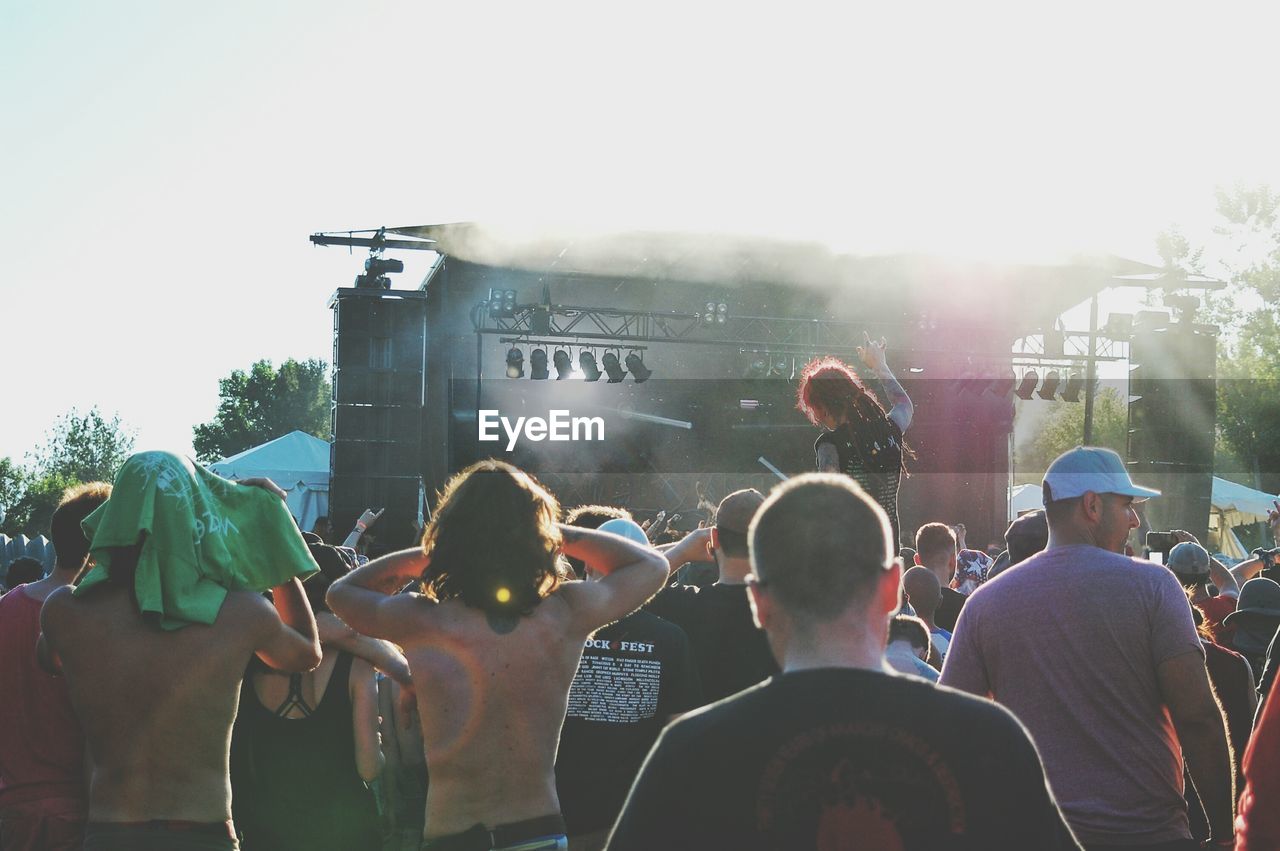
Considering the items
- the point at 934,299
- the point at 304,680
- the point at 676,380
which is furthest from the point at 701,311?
the point at 304,680

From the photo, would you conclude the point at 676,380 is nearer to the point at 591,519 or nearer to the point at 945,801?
the point at 591,519

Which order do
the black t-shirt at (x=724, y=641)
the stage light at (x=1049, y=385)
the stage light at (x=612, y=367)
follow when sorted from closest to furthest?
the black t-shirt at (x=724, y=641)
the stage light at (x=612, y=367)
the stage light at (x=1049, y=385)

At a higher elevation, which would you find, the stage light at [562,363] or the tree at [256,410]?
the stage light at [562,363]

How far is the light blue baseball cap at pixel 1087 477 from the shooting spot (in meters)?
3.20

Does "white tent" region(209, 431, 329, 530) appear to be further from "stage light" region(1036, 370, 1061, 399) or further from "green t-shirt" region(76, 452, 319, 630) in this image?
"green t-shirt" region(76, 452, 319, 630)

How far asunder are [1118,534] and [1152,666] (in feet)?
1.29

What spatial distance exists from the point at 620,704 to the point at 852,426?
4.82ft

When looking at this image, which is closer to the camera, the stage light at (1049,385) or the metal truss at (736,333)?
the metal truss at (736,333)

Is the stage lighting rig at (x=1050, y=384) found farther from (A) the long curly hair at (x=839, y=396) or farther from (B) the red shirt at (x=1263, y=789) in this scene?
(B) the red shirt at (x=1263, y=789)

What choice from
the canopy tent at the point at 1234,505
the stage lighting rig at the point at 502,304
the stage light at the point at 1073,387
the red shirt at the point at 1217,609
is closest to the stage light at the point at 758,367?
the stage lighting rig at the point at 502,304

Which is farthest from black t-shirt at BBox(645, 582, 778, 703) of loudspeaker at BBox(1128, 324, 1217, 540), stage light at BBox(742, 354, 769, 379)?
loudspeaker at BBox(1128, 324, 1217, 540)

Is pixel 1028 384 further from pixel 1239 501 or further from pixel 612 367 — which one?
pixel 1239 501

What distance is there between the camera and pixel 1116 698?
298cm

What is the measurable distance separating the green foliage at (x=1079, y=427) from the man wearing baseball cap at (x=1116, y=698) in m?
41.4
